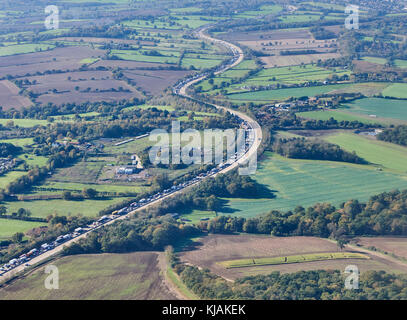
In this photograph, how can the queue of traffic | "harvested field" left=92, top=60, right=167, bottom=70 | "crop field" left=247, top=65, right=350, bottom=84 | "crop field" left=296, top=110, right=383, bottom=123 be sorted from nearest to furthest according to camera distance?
the queue of traffic, "crop field" left=296, top=110, right=383, bottom=123, "crop field" left=247, top=65, right=350, bottom=84, "harvested field" left=92, top=60, right=167, bottom=70

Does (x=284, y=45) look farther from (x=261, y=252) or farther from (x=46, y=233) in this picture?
(x=46, y=233)

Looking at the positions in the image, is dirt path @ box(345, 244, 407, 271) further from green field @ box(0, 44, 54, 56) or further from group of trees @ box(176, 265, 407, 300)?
green field @ box(0, 44, 54, 56)

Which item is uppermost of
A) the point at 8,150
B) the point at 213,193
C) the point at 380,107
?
the point at 380,107

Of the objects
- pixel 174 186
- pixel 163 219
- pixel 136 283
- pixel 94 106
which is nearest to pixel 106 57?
pixel 94 106

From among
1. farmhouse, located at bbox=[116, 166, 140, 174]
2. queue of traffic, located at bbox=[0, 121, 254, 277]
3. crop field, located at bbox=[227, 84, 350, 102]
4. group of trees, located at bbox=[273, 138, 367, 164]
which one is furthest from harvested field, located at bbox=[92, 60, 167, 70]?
farmhouse, located at bbox=[116, 166, 140, 174]

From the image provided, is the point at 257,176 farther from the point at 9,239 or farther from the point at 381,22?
the point at 381,22

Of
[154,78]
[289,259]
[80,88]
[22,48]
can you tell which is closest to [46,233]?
[289,259]
